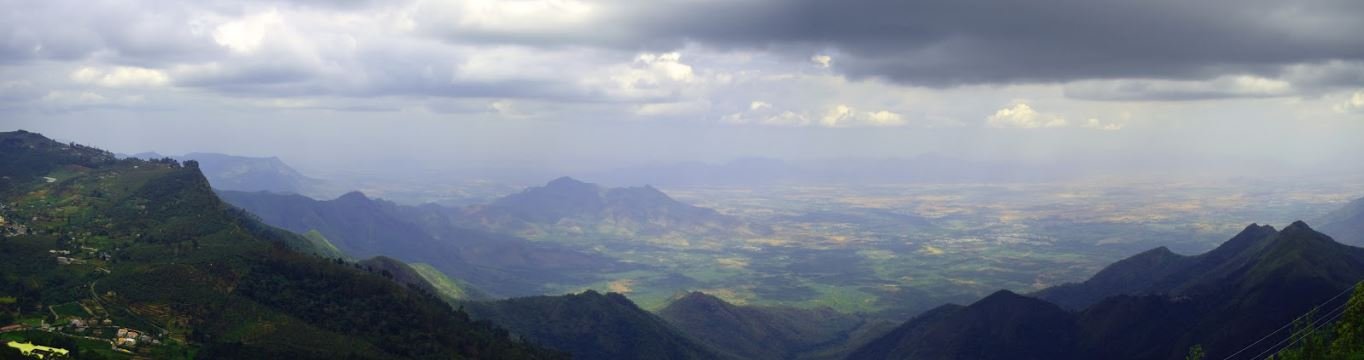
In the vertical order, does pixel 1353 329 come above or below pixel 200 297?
above

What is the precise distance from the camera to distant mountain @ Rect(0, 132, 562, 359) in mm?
121125

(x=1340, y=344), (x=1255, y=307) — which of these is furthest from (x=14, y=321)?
(x=1255, y=307)

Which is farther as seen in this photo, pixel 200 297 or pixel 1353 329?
pixel 200 297

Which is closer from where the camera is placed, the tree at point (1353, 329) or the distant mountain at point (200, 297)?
the tree at point (1353, 329)

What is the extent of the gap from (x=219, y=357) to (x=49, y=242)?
63792mm

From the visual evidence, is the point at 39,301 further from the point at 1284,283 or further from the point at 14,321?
the point at 1284,283

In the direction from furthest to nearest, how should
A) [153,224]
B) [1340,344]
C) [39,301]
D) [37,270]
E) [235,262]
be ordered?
[153,224]
[235,262]
[37,270]
[39,301]
[1340,344]

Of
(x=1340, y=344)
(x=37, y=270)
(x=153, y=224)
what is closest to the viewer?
(x=1340, y=344)

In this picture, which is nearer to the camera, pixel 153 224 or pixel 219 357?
pixel 219 357

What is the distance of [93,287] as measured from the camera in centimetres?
13312

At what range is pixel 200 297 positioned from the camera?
134 metres

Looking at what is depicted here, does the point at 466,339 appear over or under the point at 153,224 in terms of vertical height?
under

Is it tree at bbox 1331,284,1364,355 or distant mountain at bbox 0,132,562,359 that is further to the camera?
distant mountain at bbox 0,132,562,359

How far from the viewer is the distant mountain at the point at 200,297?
121 m
